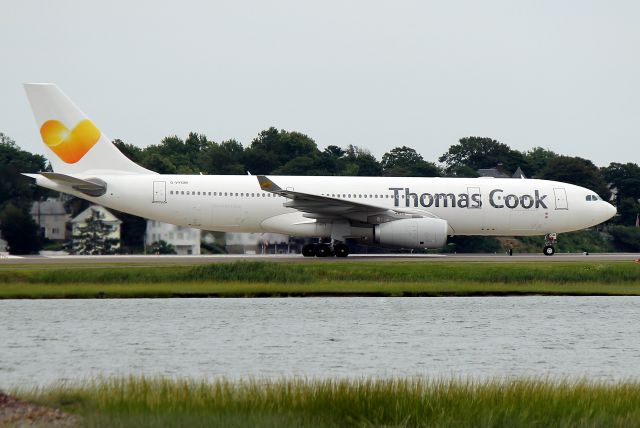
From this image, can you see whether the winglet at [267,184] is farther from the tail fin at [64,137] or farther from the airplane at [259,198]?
the tail fin at [64,137]

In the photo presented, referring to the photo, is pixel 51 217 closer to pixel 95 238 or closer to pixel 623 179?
pixel 95 238

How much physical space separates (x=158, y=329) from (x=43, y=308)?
5233mm

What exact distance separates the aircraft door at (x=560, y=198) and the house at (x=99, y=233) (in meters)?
23.2

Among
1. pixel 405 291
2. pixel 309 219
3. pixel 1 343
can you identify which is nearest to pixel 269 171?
pixel 309 219

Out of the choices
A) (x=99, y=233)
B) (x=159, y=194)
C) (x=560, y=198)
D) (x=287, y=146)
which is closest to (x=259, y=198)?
(x=159, y=194)

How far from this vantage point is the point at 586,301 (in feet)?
94.9

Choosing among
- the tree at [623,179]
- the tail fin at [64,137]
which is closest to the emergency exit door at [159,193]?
the tail fin at [64,137]

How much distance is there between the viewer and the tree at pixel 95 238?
176ft

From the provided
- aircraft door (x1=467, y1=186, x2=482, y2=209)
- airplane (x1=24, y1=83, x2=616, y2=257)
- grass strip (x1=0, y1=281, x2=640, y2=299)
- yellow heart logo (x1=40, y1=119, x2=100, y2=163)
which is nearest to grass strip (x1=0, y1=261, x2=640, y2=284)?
grass strip (x1=0, y1=281, x2=640, y2=299)

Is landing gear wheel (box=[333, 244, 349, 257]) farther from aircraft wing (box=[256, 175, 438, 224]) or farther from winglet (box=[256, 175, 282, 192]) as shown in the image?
winglet (box=[256, 175, 282, 192])

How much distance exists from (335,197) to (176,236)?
10.4 m

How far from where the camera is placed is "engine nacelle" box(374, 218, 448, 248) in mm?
39469

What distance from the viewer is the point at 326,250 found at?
41.4m

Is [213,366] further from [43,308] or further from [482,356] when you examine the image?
[43,308]
